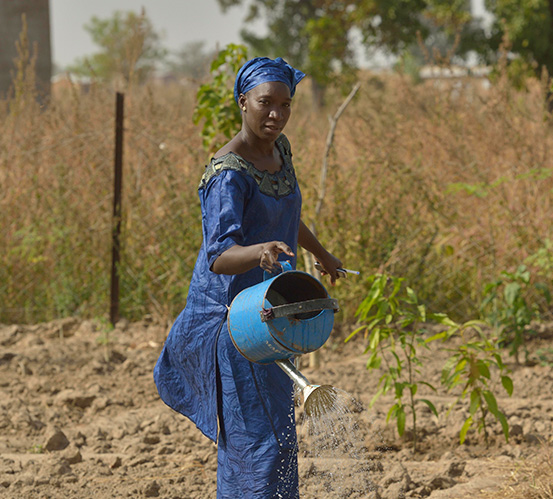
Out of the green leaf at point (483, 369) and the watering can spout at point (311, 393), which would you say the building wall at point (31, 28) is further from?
the watering can spout at point (311, 393)

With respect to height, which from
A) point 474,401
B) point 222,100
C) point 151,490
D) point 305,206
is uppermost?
point 222,100

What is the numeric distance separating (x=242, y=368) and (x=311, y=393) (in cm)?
37

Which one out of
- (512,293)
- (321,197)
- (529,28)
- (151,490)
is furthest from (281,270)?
(529,28)

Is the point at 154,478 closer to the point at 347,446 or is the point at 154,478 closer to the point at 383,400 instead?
the point at 347,446

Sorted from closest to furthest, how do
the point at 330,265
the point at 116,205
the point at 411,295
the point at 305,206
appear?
the point at 330,265
the point at 411,295
the point at 305,206
the point at 116,205

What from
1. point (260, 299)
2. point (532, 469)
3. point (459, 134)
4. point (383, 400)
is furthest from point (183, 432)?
point (459, 134)

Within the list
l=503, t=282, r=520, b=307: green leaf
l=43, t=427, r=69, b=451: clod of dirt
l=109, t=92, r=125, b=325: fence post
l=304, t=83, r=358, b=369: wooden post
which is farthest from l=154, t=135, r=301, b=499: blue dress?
l=109, t=92, r=125, b=325: fence post

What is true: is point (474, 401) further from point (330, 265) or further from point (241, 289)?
point (241, 289)

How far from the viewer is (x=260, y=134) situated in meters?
1.91

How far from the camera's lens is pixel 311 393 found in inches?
64.2

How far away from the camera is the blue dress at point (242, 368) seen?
6.26ft

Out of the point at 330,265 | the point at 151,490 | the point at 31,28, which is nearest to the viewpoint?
the point at 330,265

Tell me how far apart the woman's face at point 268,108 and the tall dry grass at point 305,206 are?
2.78 meters

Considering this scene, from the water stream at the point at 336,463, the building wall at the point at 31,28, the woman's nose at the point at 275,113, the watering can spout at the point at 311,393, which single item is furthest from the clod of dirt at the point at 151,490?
the building wall at the point at 31,28
